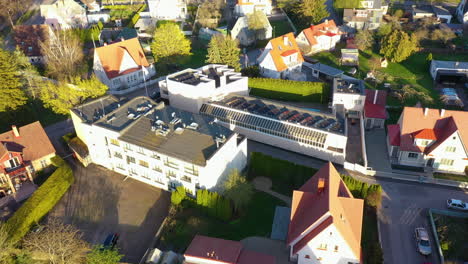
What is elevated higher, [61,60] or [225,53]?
[61,60]

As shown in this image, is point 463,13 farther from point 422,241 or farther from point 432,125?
point 422,241

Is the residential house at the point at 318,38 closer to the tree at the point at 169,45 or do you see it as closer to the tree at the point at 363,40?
the tree at the point at 363,40

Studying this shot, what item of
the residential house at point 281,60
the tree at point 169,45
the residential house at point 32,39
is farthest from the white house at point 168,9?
the residential house at point 281,60

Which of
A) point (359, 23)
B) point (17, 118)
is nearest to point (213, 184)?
point (17, 118)

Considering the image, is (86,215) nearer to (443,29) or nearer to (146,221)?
(146,221)

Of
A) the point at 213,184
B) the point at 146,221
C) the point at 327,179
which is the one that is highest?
the point at 327,179

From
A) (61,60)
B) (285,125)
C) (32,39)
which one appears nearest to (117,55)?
(61,60)

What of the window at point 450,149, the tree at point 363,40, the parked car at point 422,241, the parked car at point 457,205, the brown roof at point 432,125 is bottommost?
the parked car at point 422,241
